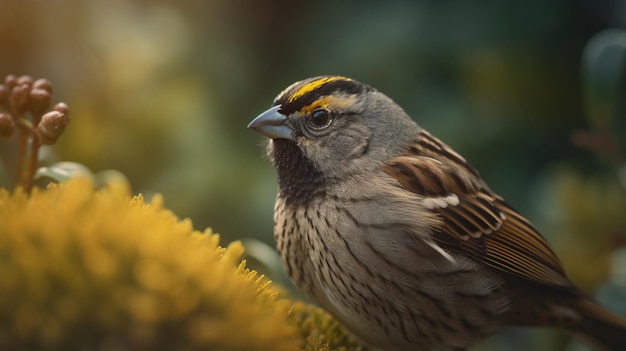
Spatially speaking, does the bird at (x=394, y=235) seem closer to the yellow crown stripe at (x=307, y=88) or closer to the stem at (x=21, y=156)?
the yellow crown stripe at (x=307, y=88)

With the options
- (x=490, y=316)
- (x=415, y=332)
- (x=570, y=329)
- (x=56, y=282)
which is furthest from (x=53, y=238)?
(x=570, y=329)

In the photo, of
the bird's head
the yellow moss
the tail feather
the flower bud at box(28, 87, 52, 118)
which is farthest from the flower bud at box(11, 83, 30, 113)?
the tail feather

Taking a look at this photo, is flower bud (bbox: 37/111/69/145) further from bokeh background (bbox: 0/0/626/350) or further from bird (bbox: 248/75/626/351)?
bokeh background (bbox: 0/0/626/350)

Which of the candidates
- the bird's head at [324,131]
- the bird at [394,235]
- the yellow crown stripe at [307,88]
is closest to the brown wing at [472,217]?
the bird at [394,235]

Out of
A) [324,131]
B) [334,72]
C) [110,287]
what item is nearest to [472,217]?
[324,131]

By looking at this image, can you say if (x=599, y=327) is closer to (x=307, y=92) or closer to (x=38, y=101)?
(x=307, y=92)

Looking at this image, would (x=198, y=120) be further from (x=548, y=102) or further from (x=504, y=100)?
(x=548, y=102)
